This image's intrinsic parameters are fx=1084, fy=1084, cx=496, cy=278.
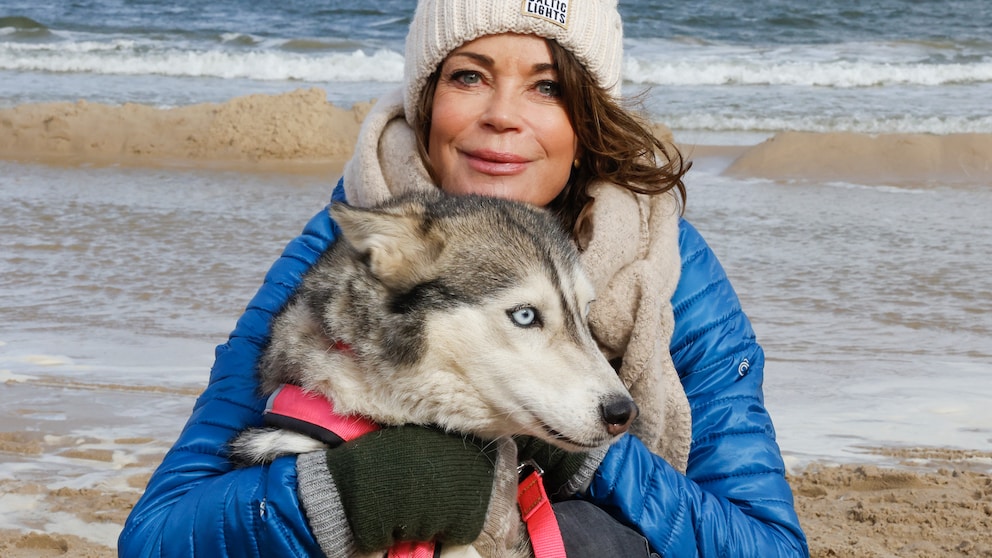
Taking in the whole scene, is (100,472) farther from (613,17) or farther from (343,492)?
(613,17)

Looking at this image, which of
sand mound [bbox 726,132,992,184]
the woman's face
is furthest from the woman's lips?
sand mound [bbox 726,132,992,184]

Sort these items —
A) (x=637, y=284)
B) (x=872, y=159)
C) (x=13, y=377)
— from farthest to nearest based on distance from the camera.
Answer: (x=872, y=159) < (x=13, y=377) < (x=637, y=284)

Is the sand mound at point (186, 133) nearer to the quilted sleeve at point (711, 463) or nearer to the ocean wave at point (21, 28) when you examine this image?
the quilted sleeve at point (711, 463)

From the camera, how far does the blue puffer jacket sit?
2.88 meters

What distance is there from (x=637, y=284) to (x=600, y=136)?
2.08ft

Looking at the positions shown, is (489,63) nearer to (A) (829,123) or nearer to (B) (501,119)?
(B) (501,119)

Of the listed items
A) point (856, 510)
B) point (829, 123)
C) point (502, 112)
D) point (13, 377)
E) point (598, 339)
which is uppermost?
point (502, 112)

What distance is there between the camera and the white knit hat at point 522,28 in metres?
3.54

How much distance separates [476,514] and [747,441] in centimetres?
107

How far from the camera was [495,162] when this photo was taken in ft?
12.1

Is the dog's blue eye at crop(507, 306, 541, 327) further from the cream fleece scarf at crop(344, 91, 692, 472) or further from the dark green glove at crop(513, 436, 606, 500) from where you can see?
the cream fleece scarf at crop(344, 91, 692, 472)

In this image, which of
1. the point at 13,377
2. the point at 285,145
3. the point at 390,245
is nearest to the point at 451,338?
the point at 390,245

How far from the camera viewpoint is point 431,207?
310cm

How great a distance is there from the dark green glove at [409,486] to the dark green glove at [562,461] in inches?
12.1
